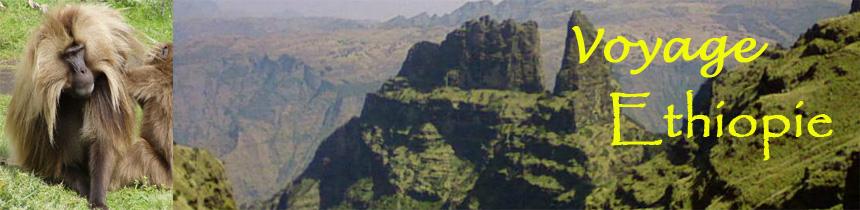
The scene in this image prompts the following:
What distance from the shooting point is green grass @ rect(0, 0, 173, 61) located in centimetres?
351

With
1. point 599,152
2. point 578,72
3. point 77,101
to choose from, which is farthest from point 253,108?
point 77,101

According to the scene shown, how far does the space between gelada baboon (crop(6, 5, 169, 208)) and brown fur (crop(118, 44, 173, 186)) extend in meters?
0.10

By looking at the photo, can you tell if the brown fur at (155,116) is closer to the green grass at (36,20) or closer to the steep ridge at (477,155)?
the green grass at (36,20)

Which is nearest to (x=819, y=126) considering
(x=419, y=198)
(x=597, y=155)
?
(x=597, y=155)

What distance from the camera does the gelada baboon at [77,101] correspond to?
2531 mm

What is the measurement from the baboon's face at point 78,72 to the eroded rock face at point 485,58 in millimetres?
11044

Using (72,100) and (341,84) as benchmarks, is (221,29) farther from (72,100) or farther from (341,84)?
(341,84)

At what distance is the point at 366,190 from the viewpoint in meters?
17.4

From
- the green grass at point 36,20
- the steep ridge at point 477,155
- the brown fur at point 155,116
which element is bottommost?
the steep ridge at point 477,155

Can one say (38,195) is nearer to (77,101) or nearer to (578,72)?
(77,101)

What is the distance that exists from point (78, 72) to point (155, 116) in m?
0.80

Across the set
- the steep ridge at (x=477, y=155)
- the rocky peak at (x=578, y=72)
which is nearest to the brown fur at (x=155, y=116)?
the rocky peak at (x=578, y=72)

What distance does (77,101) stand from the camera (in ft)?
8.68

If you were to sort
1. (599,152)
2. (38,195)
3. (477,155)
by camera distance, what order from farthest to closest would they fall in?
(477,155), (599,152), (38,195)
